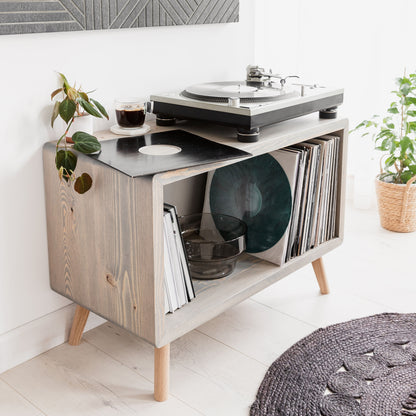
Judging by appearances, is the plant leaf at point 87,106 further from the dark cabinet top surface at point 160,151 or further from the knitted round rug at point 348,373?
the knitted round rug at point 348,373

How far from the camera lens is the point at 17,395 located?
5.01 ft

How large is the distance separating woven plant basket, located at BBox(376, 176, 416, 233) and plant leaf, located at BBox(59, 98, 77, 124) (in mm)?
1515

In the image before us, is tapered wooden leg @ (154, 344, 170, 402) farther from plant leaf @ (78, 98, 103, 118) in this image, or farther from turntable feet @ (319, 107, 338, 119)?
turntable feet @ (319, 107, 338, 119)

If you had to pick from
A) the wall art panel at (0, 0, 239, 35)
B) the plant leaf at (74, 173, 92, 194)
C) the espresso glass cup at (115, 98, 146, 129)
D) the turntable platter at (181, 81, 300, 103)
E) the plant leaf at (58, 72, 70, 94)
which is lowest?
the plant leaf at (74, 173, 92, 194)

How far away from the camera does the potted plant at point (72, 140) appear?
1.44 metres

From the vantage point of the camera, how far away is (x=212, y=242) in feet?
5.93

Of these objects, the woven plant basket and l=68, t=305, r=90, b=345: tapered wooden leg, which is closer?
l=68, t=305, r=90, b=345: tapered wooden leg

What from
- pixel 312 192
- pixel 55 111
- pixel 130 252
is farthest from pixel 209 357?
pixel 55 111

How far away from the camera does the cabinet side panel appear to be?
54.6 inches

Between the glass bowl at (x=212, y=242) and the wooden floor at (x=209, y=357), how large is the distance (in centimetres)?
20

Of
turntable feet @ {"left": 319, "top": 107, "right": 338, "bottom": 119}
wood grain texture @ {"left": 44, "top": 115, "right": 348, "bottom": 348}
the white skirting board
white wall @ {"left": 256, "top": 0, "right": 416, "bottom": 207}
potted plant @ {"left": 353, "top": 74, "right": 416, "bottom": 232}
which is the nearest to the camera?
wood grain texture @ {"left": 44, "top": 115, "right": 348, "bottom": 348}

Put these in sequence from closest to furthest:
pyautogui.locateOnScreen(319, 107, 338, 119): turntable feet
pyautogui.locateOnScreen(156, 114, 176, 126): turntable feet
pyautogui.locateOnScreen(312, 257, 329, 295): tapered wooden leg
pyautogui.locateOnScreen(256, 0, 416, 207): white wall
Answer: pyautogui.locateOnScreen(156, 114, 176, 126): turntable feet < pyautogui.locateOnScreen(319, 107, 338, 119): turntable feet < pyautogui.locateOnScreen(312, 257, 329, 295): tapered wooden leg < pyautogui.locateOnScreen(256, 0, 416, 207): white wall

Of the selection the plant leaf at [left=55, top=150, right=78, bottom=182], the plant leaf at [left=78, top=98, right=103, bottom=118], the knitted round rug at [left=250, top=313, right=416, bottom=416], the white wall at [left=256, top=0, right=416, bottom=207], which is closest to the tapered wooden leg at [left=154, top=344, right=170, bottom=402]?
the knitted round rug at [left=250, top=313, right=416, bottom=416]

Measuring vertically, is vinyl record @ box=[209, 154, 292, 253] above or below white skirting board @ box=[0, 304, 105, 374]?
above
